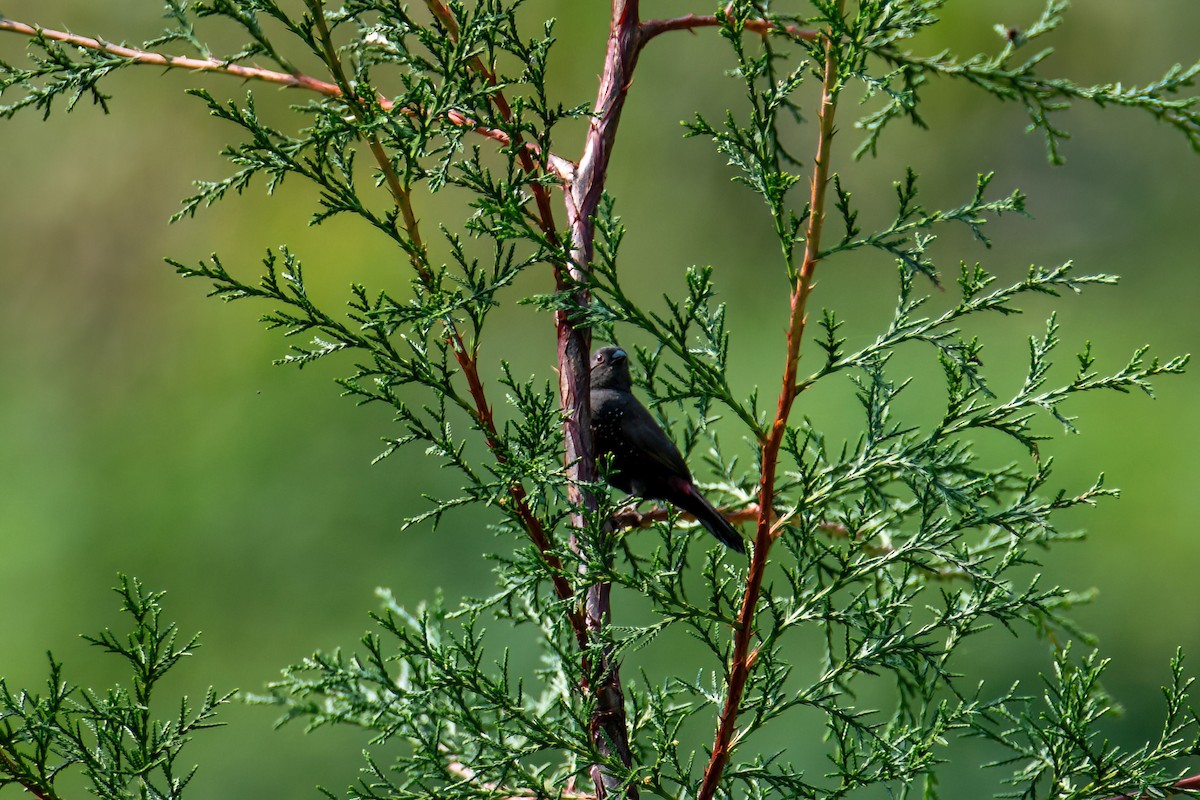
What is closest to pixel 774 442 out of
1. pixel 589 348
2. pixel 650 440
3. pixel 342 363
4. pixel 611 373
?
pixel 589 348

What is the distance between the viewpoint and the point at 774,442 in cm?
217

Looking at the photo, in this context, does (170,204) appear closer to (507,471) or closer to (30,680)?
Answer: (30,680)

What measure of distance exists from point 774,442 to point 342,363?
9386 mm

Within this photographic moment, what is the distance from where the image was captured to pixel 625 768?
236cm

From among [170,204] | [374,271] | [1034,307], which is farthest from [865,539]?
[170,204]

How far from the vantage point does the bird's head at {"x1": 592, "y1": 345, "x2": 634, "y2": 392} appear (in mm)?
3793

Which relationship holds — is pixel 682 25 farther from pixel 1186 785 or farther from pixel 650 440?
pixel 1186 785

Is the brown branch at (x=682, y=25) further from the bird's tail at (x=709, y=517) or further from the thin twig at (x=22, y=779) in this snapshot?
the thin twig at (x=22, y=779)

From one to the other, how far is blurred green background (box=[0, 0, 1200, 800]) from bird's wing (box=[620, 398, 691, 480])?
5.15 meters

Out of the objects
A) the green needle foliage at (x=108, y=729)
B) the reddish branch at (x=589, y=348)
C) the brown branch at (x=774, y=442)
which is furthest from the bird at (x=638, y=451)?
the green needle foliage at (x=108, y=729)

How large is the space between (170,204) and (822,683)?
42.1 feet

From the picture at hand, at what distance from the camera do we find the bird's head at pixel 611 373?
379 centimetres

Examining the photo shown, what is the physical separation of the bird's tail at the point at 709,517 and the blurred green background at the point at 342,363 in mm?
5388

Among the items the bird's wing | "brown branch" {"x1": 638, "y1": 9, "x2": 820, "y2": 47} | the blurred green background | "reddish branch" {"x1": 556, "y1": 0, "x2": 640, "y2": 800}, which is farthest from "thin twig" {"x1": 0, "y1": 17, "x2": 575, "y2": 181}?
the blurred green background
